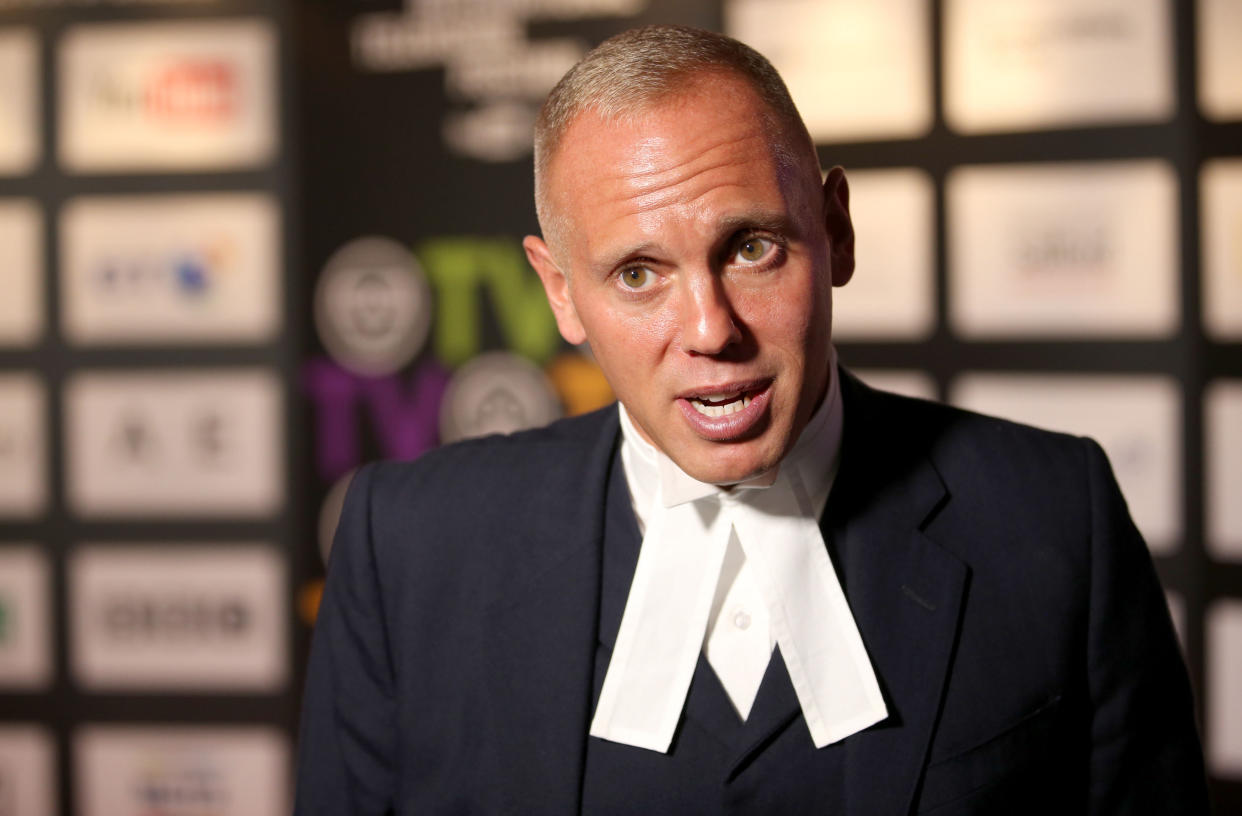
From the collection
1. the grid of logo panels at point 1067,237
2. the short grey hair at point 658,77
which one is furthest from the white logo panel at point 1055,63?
the short grey hair at point 658,77

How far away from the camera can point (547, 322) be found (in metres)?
2.30

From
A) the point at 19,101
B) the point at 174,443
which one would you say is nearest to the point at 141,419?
the point at 174,443

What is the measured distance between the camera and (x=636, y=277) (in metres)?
0.96

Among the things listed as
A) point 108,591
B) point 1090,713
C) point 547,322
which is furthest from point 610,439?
point 108,591

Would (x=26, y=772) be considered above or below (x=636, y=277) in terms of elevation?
below

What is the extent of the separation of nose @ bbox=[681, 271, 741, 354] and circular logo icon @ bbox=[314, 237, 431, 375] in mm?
1501

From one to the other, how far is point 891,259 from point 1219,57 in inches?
26.2

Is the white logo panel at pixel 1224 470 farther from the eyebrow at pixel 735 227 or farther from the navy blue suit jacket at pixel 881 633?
the eyebrow at pixel 735 227

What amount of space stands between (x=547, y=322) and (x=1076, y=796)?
4.80 feet

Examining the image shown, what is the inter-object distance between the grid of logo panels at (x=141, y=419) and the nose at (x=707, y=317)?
1725mm

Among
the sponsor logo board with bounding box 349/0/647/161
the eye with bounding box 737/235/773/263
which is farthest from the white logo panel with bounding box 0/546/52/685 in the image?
the eye with bounding box 737/235/773/263

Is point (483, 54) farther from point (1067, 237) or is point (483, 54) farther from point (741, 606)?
point (741, 606)

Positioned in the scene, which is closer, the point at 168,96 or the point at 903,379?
the point at 903,379

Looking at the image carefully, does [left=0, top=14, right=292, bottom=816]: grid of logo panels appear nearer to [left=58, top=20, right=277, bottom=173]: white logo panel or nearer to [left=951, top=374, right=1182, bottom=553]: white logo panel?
[left=58, top=20, right=277, bottom=173]: white logo panel
